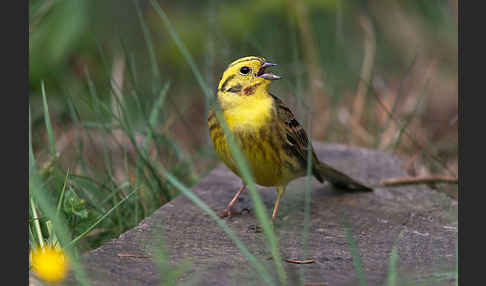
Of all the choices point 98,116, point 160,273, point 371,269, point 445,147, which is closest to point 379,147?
point 445,147

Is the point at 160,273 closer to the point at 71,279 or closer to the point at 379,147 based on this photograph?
the point at 71,279

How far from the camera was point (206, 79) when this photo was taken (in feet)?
18.6

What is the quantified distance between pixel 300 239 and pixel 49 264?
1.33m

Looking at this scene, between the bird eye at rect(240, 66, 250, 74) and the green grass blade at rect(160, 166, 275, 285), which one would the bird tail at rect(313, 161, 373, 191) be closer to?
the bird eye at rect(240, 66, 250, 74)

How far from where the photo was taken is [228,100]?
3.54 m

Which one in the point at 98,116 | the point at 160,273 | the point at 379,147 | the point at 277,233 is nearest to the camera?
the point at 160,273

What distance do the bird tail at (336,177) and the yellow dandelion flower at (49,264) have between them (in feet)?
6.03

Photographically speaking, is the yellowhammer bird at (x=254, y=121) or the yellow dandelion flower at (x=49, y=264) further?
the yellowhammer bird at (x=254, y=121)

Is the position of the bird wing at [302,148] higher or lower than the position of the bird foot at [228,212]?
higher

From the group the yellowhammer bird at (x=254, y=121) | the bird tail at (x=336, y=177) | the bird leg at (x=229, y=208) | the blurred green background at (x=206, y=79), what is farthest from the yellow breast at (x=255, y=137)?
the blurred green background at (x=206, y=79)

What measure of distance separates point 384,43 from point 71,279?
6.10 meters

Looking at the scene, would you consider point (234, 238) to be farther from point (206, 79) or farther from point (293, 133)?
point (206, 79)

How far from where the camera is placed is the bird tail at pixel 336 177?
13.5ft

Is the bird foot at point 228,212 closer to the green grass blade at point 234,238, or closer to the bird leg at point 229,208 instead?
the bird leg at point 229,208
